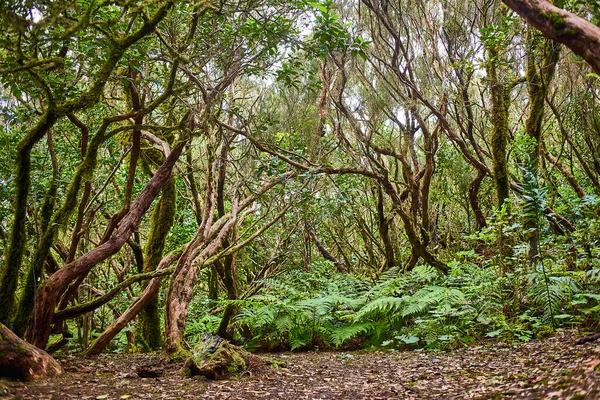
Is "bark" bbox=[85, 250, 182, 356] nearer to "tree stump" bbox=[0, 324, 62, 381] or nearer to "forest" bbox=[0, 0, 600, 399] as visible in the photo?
"forest" bbox=[0, 0, 600, 399]

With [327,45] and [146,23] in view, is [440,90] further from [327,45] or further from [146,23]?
[146,23]

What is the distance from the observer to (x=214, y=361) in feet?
15.0

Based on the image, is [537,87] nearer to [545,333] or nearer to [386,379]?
[545,333]

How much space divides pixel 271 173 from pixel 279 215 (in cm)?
159

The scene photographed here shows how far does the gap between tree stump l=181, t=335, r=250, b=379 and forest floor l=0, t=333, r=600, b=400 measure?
0.36 ft

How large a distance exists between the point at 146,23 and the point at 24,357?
308 centimetres

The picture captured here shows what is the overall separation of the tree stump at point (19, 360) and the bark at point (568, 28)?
4744 mm

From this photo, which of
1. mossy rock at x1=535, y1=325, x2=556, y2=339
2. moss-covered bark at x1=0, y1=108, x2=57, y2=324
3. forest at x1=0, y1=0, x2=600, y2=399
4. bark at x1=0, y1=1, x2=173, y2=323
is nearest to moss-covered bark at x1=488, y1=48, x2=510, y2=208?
forest at x1=0, y1=0, x2=600, y2=399

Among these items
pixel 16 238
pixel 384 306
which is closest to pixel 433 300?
pixel 384 306

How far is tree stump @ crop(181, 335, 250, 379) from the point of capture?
4.52 meters

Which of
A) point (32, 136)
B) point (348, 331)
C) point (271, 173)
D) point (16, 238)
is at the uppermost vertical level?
point (32, 136)

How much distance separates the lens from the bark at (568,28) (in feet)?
9.27

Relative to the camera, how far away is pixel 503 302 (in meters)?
6.11

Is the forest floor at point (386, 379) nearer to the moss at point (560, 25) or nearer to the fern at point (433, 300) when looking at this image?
the fern at point (433, 300)
